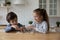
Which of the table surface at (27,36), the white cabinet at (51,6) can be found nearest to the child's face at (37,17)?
the table surface at (27,36)

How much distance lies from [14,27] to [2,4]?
3.20m

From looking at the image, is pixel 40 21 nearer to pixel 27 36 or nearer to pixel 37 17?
pixel 37 17

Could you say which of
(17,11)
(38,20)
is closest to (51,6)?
(17,11)

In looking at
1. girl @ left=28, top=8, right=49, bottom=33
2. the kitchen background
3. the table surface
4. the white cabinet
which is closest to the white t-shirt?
girl @ left=28, top=8, right=49, bottom=33

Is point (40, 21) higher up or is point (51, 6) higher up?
point (51, 6)

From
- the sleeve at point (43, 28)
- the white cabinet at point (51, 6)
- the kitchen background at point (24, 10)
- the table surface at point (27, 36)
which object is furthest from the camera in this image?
the kitchen background at point (24, 10)

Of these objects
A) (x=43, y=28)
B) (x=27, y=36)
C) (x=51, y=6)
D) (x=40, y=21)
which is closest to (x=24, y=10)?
(x=51, y=6)

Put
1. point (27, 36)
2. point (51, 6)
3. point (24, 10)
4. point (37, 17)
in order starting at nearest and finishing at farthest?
point (27, 36) → point (37, 17) → point (51, 6) → point (24, 10)

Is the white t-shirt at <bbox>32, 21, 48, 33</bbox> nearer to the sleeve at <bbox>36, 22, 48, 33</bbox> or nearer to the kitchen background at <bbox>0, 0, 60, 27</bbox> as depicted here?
the sleeve at <bbox>36, 22, 48, 33</bbox>

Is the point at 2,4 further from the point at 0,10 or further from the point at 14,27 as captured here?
the point at 14,27

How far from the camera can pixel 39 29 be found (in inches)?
57.1

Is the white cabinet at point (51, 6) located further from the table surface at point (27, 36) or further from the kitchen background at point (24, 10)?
the table surface at point (27, 36)

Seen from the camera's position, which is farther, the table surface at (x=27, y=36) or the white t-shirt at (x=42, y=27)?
the white t-shirt at (x=42, y=27)

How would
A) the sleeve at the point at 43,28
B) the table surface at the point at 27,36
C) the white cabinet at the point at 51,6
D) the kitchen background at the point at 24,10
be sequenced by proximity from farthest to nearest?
1. the kitchen background at the point at 24,10
2. the white cabinet at the point at 51,6
3. the sleeve at the point at 43,28
4. the table surface at the point at 27,36
